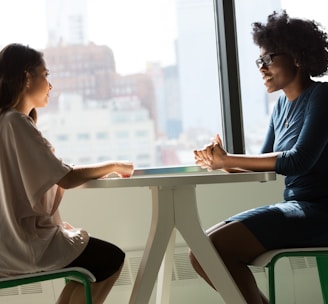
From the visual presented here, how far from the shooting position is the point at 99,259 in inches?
88.5

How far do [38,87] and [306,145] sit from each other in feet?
3.13

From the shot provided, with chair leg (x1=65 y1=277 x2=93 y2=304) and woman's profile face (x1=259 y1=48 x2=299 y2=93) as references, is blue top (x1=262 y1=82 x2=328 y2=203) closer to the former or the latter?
woman's profile face (x1=259 y1=48 x2=299 y2=93)

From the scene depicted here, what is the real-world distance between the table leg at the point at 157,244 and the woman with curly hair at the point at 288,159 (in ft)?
0.75

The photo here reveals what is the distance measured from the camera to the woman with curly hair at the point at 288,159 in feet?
7.74

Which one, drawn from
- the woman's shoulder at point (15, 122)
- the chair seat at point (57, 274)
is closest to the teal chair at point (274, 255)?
the chair seat at point (57, 274)

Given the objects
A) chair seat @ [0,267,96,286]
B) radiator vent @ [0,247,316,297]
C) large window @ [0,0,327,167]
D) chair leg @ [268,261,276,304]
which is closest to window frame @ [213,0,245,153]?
large window @ [0,0,327,167]

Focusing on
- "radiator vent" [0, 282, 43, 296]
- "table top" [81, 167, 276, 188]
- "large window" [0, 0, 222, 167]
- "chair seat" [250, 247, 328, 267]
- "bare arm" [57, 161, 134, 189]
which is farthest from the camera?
"large window" [0, 0, 222, 167]

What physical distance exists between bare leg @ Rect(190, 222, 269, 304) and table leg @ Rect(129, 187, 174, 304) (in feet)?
0.72

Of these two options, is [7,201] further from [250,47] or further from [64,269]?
[250,47]

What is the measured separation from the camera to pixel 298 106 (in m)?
2.58

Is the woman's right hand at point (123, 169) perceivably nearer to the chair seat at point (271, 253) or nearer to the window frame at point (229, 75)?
the chair seat at point (271, 253)

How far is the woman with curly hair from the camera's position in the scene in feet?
7.74

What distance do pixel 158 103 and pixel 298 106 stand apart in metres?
1.06

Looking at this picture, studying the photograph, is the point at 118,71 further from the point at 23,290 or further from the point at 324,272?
the point at 324,272
